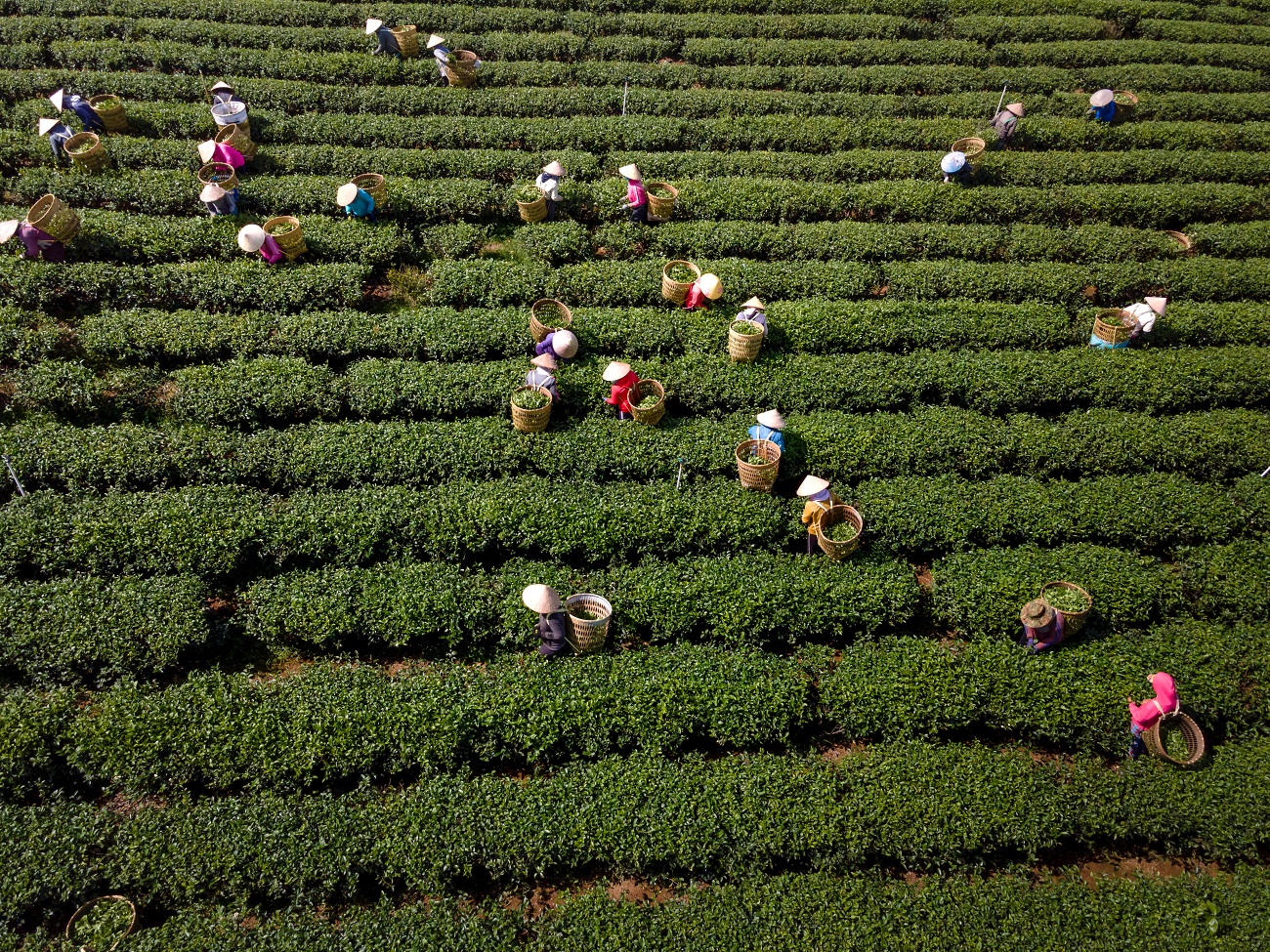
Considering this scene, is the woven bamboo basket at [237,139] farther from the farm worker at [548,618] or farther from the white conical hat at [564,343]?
the farm worker at [548,618]

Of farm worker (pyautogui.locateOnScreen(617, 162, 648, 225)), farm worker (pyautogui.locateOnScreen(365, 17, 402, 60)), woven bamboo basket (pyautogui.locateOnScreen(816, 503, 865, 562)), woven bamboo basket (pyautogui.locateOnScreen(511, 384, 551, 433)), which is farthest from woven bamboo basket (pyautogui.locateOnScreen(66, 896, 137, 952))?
farm worker (pyautogui.locateOnScreen(365, 17, 402, 60))

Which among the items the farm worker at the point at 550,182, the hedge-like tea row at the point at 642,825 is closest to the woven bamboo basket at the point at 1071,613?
the hedge-like tea row at the point at 642,825

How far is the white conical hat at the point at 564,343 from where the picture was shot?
49.0 ft

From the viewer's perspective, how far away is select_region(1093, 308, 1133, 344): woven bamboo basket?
16.3 meters

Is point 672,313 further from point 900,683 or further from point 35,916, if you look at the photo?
point 35,916

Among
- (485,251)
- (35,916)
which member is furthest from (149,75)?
(35,916)

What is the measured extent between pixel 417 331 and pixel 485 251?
3634 millimetres

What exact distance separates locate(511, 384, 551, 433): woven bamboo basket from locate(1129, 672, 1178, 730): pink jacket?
9.94 metres

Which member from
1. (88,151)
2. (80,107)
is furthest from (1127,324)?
(80,107)

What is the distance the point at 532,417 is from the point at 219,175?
10709 millimetres

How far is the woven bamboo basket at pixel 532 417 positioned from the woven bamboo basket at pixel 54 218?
10.3 metres

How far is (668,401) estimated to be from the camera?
1528cm

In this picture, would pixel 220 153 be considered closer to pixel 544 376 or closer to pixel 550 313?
pixel 550 313

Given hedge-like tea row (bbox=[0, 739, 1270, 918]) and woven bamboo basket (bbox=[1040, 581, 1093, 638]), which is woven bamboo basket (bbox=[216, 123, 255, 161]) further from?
woven bamboo basket (bbox=[1040, 581, 1093, 638])
